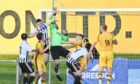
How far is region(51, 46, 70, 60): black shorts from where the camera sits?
22.0m

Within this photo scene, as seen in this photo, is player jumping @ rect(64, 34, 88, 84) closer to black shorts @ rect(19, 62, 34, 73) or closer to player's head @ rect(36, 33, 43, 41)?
player's head @ rect(36, 33, 43, 41)

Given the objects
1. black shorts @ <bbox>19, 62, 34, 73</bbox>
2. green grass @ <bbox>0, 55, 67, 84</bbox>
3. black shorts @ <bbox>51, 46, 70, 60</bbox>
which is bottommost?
green grass @ <bbox>0, 55, 67, 84</bbox>

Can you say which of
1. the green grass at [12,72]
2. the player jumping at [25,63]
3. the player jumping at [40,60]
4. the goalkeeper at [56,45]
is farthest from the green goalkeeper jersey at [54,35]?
the player jumping at [25,63]

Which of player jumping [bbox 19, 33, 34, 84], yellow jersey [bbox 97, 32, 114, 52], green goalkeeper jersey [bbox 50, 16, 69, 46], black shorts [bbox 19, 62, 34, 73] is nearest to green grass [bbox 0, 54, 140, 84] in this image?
green goalkeeper jersey [bbox 50, 16, 69, 46]

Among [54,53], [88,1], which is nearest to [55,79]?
[54,53]

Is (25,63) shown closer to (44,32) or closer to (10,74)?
(44,32)

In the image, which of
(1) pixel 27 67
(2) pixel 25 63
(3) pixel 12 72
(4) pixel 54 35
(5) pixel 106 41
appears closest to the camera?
(2) pixel 25 63

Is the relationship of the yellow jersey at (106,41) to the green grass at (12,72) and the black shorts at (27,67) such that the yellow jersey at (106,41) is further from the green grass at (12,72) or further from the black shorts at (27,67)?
the green grass at (12,72)

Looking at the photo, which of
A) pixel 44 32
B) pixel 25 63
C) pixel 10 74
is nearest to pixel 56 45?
pixel 44 32

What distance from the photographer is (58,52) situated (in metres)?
22.0

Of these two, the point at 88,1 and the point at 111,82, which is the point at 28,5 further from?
the point at 111,82

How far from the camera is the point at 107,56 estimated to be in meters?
20.1

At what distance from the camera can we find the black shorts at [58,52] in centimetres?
2200

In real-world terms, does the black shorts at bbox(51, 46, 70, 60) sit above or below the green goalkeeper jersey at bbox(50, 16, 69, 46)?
below
